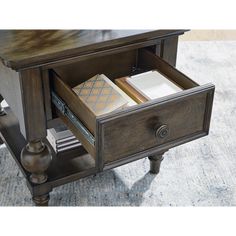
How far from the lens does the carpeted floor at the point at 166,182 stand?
1.26 meters

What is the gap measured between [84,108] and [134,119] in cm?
9

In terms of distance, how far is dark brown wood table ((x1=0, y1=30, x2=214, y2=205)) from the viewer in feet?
3.08

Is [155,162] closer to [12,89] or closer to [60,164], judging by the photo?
[60,164]

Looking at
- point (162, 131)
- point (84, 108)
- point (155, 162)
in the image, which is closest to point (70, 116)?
point (84, 108)

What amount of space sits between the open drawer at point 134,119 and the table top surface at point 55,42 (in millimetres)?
59

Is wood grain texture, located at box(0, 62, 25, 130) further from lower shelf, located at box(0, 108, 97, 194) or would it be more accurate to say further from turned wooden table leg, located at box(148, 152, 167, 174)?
turned wooden table leg, located at box(148, 152, 167, 174)

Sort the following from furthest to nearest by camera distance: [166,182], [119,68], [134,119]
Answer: [166,182]
[119,68]
[134,119]

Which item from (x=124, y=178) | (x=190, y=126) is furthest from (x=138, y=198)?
(x=190, y=126)

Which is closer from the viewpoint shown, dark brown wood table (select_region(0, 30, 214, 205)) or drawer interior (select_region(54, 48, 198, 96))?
dark brown wood table (select_region(0, 30, 214, 205))

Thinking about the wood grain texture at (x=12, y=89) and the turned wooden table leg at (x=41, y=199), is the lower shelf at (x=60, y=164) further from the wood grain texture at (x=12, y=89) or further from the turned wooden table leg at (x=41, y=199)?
the wood grain texture at (x=12, y=89)

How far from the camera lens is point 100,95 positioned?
3.39 feet

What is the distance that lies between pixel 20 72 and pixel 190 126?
35cm

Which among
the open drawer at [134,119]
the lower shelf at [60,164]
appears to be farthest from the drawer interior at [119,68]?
the lower shelf at [60,164]

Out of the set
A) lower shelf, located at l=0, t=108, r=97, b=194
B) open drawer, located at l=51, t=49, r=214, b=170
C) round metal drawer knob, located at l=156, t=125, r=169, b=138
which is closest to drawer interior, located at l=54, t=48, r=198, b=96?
open drawer, located at l=51, t=49, r=214, b=170
